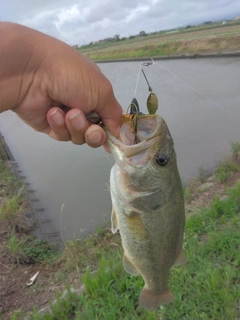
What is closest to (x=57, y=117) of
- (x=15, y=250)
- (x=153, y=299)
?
(x=153, y=299)

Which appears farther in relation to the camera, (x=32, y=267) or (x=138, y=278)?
(x=32, y=267)

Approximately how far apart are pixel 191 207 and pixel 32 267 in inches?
105

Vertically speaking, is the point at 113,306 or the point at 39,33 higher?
the point at 39,33

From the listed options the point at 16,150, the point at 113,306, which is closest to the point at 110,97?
the point at 113,306

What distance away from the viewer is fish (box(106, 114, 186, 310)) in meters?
1.76

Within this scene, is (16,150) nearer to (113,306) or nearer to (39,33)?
(113,306)

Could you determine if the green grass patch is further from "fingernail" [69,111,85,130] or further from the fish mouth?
"fingernail" [69,111,85,130]

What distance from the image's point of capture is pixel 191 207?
17.3 feet

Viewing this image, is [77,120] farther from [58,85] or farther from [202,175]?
[202,175]

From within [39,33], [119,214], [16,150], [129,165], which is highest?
[39,33]

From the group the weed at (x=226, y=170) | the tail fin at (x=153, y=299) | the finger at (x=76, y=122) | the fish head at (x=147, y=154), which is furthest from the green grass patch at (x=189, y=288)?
the weed at (x=226, y=170)

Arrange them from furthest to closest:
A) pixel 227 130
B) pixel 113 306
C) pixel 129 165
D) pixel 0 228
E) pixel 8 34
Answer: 1. pixel 227 130
2. pixel 0 228
3. pixel 113 306
4. pixel 129 165
5. pixel 8 34

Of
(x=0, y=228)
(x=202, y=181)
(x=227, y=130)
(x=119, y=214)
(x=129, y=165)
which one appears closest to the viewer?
(x=129, y=165)

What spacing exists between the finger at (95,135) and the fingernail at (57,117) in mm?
164
